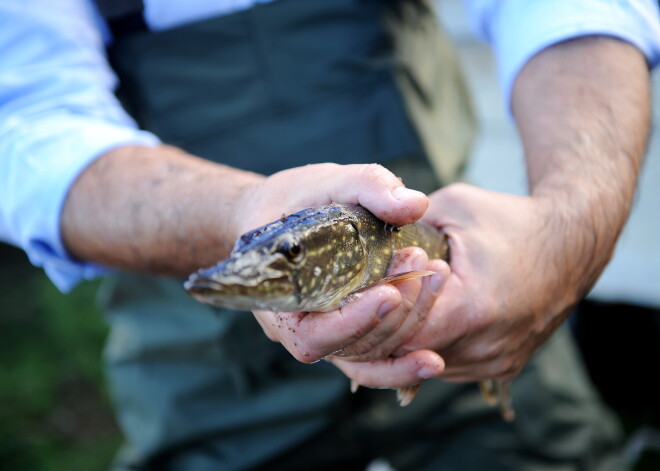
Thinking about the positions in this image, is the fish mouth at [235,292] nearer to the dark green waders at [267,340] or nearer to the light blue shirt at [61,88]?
the light blue shirt at [61,88]

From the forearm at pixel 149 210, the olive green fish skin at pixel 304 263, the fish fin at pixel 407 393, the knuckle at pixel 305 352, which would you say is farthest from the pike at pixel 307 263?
the forearm at pixel 149 210

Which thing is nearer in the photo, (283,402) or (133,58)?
(133,58)

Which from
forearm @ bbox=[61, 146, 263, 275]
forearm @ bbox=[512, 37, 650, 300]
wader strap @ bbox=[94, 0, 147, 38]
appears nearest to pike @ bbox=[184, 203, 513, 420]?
forearm @ bbox=[61, 146, 263, 275]

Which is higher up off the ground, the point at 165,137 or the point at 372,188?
the point at 372,188

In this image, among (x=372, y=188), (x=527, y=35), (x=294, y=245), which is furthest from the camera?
(x=527, y=35)

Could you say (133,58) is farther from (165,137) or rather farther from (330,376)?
(330,376)

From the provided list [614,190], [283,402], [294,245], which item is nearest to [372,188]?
[294,245]

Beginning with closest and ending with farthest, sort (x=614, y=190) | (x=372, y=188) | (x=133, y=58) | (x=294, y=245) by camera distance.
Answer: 1. (x=294, y=245)
2. (x=372, y=188)
3. (x=614, y=190)
4. (x=133, y=58)

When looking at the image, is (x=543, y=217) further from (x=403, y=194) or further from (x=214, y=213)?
(x=214, y=213)
